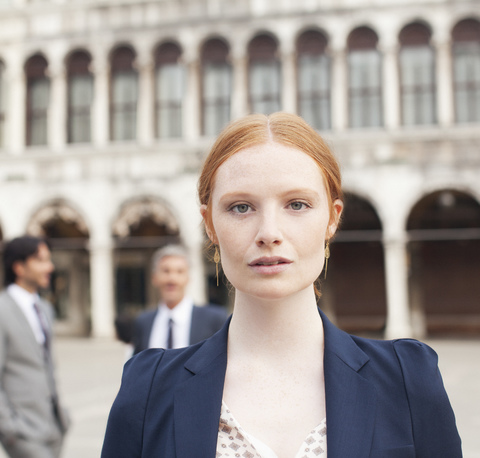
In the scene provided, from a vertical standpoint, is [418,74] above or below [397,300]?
above

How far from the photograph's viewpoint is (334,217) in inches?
64.1

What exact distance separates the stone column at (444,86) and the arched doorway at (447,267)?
3037mm

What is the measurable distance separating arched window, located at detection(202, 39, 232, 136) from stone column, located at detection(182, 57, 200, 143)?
258 millimetres

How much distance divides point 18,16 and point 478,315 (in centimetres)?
1641

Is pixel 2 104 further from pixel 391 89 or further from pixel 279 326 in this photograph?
pixel 279 326

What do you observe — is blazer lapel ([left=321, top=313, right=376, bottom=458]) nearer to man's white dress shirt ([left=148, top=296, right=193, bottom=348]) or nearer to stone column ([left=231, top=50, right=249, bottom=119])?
man's white dress shirt ([left=148, top=296, right=193, bottom=348])

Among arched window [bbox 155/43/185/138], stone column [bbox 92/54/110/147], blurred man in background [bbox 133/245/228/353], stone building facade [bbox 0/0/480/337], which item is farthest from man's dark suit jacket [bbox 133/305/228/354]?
stone column [bbox 92/54/110/147]

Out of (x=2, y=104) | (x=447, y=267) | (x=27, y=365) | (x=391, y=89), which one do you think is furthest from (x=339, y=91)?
(x=27, y=365)

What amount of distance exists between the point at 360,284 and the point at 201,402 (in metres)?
20.3

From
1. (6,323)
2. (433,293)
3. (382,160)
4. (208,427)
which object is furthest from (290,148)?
(433,293)

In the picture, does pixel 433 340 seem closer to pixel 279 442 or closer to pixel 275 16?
pixel 275 16

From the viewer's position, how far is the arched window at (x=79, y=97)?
66.4 ft

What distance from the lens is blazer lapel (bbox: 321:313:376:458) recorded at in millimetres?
1354

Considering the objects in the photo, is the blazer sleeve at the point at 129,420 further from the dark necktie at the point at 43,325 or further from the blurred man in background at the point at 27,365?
Answer: the dark necktie at the point at 43,325
